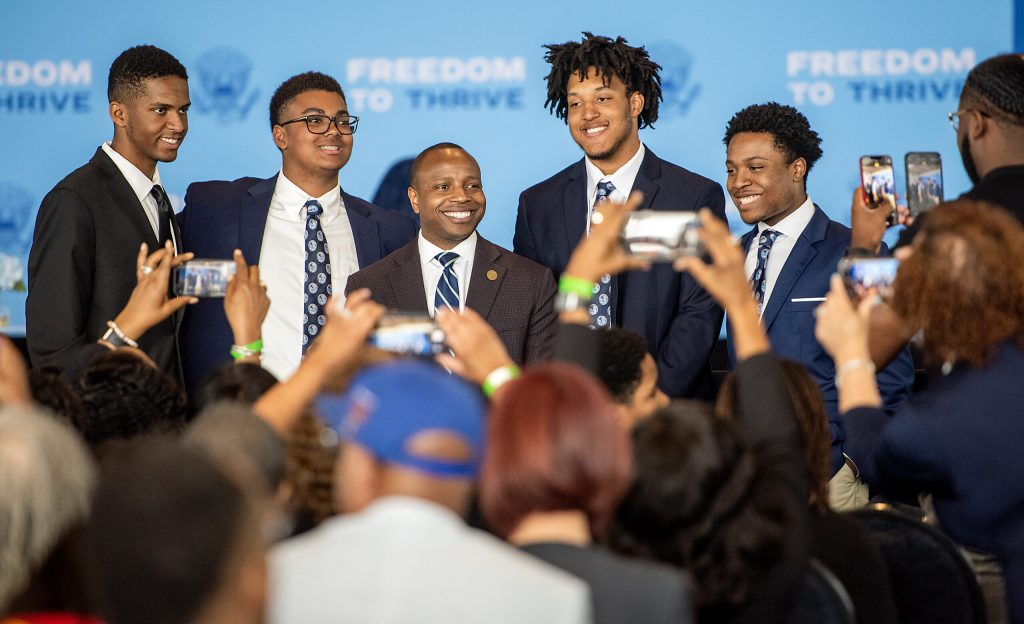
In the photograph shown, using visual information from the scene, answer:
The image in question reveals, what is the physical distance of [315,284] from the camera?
4785 mm

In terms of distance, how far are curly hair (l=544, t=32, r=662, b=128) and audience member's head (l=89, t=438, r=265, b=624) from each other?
3587 mm

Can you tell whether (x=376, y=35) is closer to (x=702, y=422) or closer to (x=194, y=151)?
(x=194, y=151)

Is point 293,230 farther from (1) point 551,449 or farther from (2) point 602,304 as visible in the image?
(1) point 551,449

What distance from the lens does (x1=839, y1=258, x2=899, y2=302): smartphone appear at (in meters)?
2.81

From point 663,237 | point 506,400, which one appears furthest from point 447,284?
point 506,400

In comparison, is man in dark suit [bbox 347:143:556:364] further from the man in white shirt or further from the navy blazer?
the man in white shirt

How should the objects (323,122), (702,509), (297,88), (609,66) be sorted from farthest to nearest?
1. (297,88)
2. (323,122)
3. (609,66)
4. (702,509)

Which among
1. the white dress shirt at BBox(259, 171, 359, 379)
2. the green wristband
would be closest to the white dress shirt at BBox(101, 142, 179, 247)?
the white dress shirt at BBox(259, 171, 359, 379)

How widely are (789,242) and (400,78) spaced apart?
219 centimetres

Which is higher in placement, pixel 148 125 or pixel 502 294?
pixel 148 125

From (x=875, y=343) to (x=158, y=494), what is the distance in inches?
76.1

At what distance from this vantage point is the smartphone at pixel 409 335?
2.94 m

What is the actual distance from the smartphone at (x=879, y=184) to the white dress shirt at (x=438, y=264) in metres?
1.48

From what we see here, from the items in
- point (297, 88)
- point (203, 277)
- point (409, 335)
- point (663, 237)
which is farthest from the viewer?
point (297, 88)
